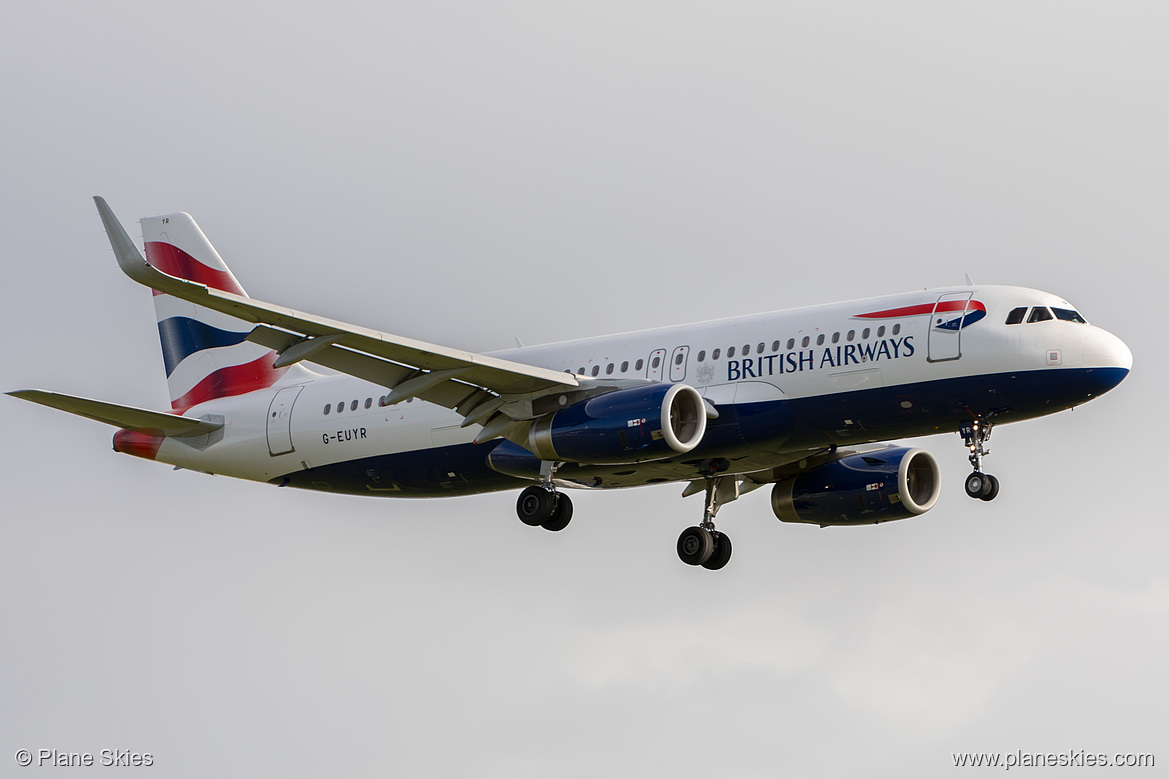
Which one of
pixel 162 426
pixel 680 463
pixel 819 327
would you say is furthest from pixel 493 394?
pixel 162 426

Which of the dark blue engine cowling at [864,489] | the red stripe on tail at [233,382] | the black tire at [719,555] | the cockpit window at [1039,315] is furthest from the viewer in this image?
the red stripe on tail at [233,382]

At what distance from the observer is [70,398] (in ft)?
116

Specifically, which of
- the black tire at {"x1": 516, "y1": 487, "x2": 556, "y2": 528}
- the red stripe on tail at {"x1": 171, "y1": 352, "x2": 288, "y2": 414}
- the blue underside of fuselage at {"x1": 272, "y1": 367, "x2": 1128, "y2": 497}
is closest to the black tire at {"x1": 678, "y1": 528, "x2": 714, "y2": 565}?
the blue underside of fuselage at {"x1": 272, "y1": 367, "x2": 1128, "y2": 497}

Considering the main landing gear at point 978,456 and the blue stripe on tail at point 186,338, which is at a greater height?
the blue stripe on tail at point 186,338

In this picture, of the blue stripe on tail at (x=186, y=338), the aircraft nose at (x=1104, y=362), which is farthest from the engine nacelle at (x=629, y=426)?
the blue stripe on tail at (x=186, y=338)

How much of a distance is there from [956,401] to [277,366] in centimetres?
1421

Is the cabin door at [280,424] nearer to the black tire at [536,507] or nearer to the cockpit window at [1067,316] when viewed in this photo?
the black tire at [536,507]

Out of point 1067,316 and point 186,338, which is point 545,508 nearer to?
point 1067,316

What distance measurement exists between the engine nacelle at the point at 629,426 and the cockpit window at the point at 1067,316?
25.5ft

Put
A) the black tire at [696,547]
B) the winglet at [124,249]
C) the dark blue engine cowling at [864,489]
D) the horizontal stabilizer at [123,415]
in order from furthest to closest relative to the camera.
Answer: the black tire at [696,547], the dark blue engine cowling at [864,489], the horizontal stabilizer at [123,415], the winglet at [124,249]

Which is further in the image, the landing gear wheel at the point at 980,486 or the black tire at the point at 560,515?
the black tire at the point at 560,515

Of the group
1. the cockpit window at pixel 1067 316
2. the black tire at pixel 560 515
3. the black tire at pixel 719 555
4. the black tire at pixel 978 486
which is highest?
the cockpit window at pixel 1067 316

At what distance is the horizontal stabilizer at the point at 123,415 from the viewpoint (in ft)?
113

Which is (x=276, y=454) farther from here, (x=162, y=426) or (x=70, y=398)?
(x=70, y=398)
